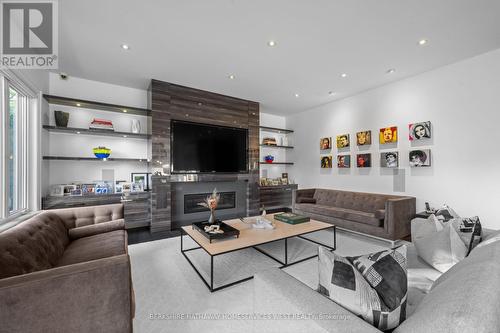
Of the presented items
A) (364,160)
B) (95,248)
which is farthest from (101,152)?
(364,160)

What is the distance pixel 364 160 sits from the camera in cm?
442

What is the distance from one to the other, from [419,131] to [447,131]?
0.36 meters

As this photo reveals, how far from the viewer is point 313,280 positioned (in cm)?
220

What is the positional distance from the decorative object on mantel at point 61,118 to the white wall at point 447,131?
5603 millimetres

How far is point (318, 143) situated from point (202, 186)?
3198 mm

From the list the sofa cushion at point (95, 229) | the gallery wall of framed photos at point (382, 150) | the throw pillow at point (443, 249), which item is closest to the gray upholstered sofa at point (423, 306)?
the throw pillow at point (443, 249)

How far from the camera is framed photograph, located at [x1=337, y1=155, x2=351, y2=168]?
4.70 m

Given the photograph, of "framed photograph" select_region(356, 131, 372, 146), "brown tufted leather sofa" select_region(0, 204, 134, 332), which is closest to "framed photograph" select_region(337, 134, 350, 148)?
"framed photograph" select_region(356, 131, 372, 146)

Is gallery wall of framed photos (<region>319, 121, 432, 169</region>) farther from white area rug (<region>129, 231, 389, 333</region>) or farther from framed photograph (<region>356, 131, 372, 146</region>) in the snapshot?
white area rug (<region>129, 231, 389, 333</region>)

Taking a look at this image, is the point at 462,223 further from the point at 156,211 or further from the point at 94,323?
the point at 156,211

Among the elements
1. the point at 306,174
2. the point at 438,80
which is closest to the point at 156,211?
the point at 306,174

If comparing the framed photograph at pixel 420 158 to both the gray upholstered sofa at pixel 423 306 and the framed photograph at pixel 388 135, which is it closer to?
the framed photograph at pixel 388 135

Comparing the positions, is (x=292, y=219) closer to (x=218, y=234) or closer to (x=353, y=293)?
(x=218, y=234)

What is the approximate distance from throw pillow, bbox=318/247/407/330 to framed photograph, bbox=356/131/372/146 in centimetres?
408
